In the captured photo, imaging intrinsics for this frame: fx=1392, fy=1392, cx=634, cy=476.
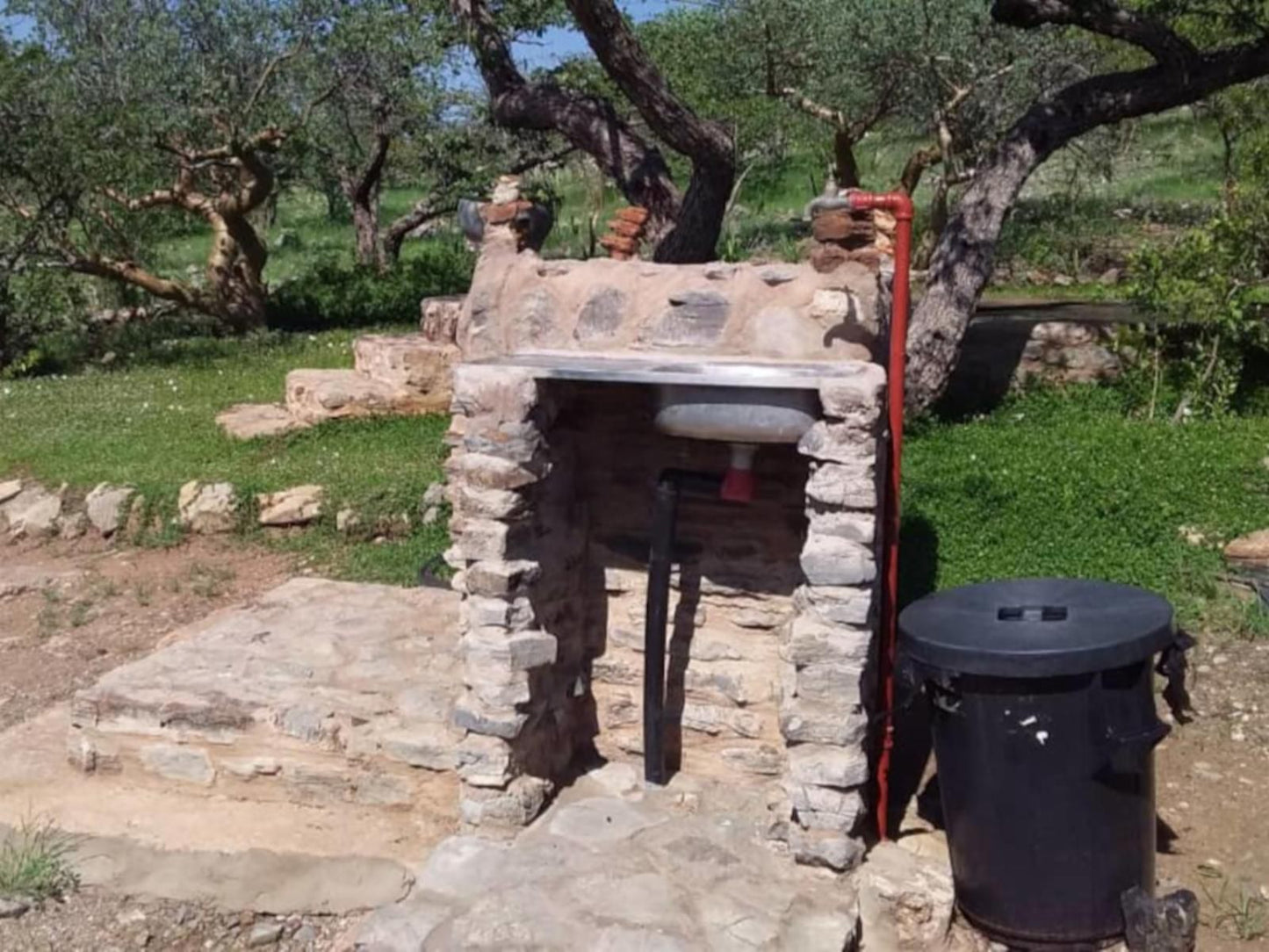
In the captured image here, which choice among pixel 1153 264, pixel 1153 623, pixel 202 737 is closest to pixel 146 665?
pixel 202 737

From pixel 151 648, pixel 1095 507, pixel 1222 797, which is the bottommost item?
pixel 151 648

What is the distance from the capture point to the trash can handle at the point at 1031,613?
441cm

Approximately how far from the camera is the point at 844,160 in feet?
55.4

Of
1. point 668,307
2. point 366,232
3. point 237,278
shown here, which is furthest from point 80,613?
point 366,232

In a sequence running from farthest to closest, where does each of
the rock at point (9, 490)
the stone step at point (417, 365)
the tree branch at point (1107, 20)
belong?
the stone step at point (417, 365), the rock at point (9, 490), the tree branch at point (1107, 20)

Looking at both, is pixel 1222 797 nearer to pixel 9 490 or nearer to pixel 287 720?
pixel 287 720

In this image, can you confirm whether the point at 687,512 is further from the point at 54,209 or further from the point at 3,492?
the point at 54,209

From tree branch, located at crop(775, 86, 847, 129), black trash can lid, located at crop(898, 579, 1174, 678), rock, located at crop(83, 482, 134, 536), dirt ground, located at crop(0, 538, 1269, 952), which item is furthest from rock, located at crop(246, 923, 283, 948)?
tree branch, located at crop(775, 86, 847, 129)

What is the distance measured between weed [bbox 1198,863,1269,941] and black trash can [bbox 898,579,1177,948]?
423 millimetres

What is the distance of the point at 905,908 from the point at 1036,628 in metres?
1.03

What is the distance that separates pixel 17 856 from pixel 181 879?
64 cm

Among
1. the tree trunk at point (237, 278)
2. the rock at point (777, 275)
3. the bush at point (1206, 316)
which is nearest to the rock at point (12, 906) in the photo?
the rock at point (777, 275)

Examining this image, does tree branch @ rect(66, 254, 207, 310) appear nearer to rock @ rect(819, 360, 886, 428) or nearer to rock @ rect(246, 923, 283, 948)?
rock @ rect(246, 923, 283, 948)

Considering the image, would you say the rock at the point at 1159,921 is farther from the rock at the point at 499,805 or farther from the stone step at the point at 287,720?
the stone step at the point at 287,720
